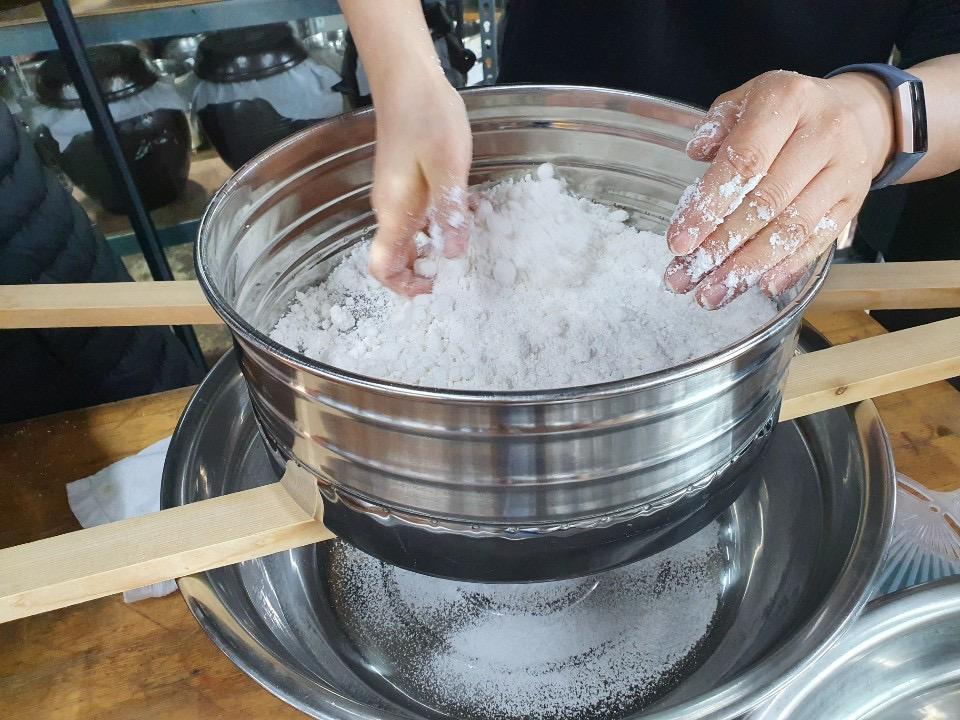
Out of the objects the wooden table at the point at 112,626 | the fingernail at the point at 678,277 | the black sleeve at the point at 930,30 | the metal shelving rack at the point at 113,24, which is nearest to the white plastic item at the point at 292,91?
the metal shelving rack at the point at 113,24

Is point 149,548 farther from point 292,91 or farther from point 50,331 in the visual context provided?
point 292,91

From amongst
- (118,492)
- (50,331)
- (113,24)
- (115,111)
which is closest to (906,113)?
(118,492)

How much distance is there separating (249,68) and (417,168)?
993 mm

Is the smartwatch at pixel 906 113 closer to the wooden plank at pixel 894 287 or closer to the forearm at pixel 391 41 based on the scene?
the wooden plank at pixel 894 287

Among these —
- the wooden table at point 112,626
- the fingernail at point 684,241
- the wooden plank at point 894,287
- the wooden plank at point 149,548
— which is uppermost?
the fingernail at point 684,241

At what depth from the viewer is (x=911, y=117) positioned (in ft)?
1.83

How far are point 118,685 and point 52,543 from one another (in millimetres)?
162

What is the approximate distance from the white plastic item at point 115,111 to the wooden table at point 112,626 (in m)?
0.76

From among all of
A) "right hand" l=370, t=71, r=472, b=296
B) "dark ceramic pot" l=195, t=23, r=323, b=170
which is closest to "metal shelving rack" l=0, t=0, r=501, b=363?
"dark ceramic pot" l=195, t=23, r=323, b=170

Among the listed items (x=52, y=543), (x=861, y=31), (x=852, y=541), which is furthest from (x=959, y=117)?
(x=52, y=543)

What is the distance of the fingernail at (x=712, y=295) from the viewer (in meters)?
0.44

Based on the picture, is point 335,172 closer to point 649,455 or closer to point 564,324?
point 564,324

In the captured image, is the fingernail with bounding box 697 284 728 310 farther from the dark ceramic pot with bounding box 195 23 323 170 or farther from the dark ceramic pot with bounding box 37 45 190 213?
the dark ceramic pot with bounding box 37 45 190 213

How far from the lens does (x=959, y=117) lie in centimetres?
60
